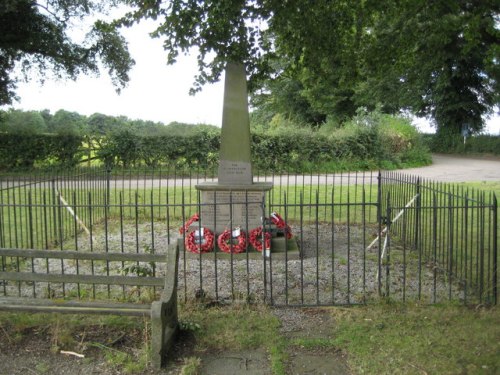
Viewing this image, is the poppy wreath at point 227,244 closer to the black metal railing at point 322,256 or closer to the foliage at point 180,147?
the black metal railing at point 322,256

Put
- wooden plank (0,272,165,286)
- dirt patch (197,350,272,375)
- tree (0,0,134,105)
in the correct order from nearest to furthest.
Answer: dirt patch (197,350,272,375) < wooden plank (0,272,165,286) < tree (0,0,134,105)

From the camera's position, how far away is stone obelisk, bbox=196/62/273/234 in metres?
8.04

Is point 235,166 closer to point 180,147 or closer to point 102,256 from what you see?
point 102,256

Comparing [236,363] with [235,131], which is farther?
[235,131]

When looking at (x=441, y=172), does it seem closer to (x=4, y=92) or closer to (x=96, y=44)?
(x=96, y=44)

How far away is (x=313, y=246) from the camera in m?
8.70

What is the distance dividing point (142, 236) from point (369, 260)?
427cm

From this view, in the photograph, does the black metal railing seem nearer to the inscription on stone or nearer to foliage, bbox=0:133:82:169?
the inscription on stone

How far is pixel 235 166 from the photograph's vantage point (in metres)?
8.15

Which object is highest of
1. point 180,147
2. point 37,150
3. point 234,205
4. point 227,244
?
point 180,147

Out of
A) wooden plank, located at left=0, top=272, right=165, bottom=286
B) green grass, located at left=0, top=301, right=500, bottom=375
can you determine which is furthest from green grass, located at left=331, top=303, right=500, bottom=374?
wooden plank, located at left=0, top=272, right=165, bottom=286

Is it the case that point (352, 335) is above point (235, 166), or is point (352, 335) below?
below

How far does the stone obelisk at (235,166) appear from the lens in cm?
804

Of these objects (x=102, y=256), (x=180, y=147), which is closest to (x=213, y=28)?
(x=102, y=256)
